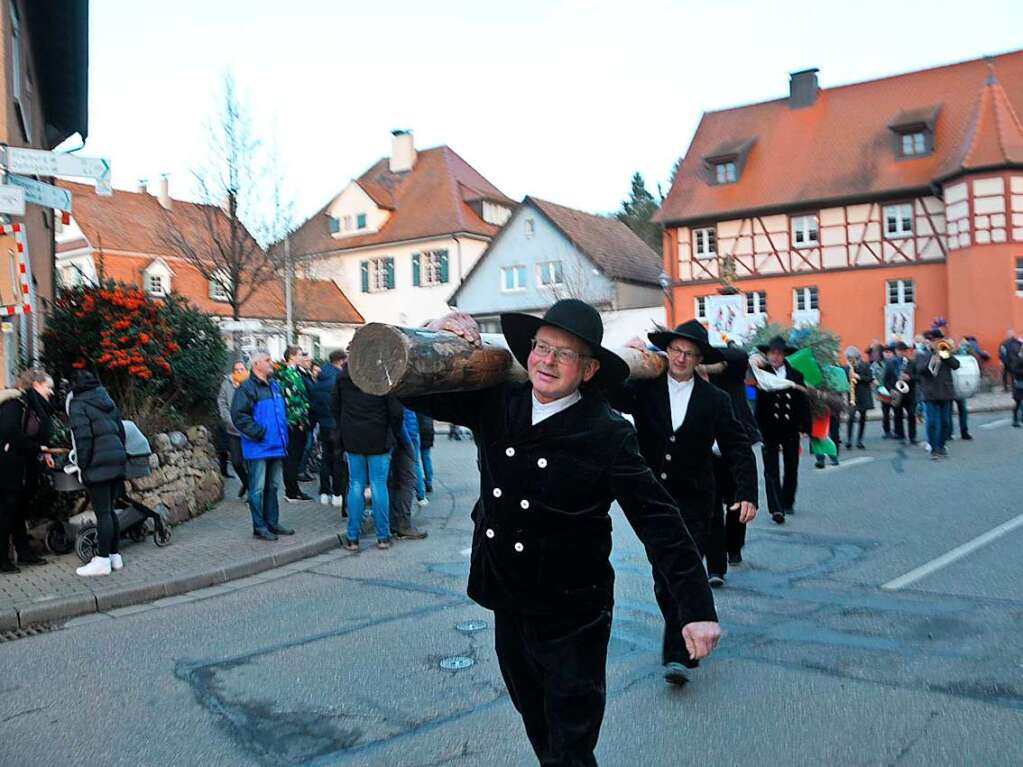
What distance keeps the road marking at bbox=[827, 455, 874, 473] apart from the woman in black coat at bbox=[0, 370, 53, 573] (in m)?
10.4

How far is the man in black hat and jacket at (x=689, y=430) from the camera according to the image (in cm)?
566

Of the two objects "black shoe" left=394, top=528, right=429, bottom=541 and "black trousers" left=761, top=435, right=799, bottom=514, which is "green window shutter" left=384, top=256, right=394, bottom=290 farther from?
"black trousers" left=761, top=435, right=799, bottom=514

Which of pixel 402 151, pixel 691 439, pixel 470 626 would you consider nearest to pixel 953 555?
pixel 691 439

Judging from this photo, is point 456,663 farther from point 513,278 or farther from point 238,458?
point 513,278

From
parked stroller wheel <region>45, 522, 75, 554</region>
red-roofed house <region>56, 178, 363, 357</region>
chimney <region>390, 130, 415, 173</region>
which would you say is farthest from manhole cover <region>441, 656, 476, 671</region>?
chimney <region>390, 130, 415, 173</region>

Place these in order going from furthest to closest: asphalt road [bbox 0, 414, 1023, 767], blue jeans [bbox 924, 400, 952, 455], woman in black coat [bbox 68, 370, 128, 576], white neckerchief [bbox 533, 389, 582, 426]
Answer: blue jeans [bbox 924, 400, 952, 455] → woman in black coat [bbox 68, 370, 128, 576] → asphalt road [bbox 0, 414, 1023, 767] → white neckerchief [bbox 533, 389, 582, 426]

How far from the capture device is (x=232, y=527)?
10508mm

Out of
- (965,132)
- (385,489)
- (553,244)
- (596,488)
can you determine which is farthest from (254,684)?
(553,244)

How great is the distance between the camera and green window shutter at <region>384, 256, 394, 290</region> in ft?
171

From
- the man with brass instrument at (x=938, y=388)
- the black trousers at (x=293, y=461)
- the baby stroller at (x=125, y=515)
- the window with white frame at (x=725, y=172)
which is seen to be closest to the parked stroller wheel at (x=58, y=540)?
the baby stroller at (x=125, y=515)

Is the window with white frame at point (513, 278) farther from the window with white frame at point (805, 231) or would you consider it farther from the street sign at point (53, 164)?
the street sign at point (53, 164)

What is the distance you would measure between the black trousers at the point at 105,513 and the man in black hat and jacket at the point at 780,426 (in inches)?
249

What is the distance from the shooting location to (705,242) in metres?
40.4

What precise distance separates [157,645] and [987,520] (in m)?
7.77
